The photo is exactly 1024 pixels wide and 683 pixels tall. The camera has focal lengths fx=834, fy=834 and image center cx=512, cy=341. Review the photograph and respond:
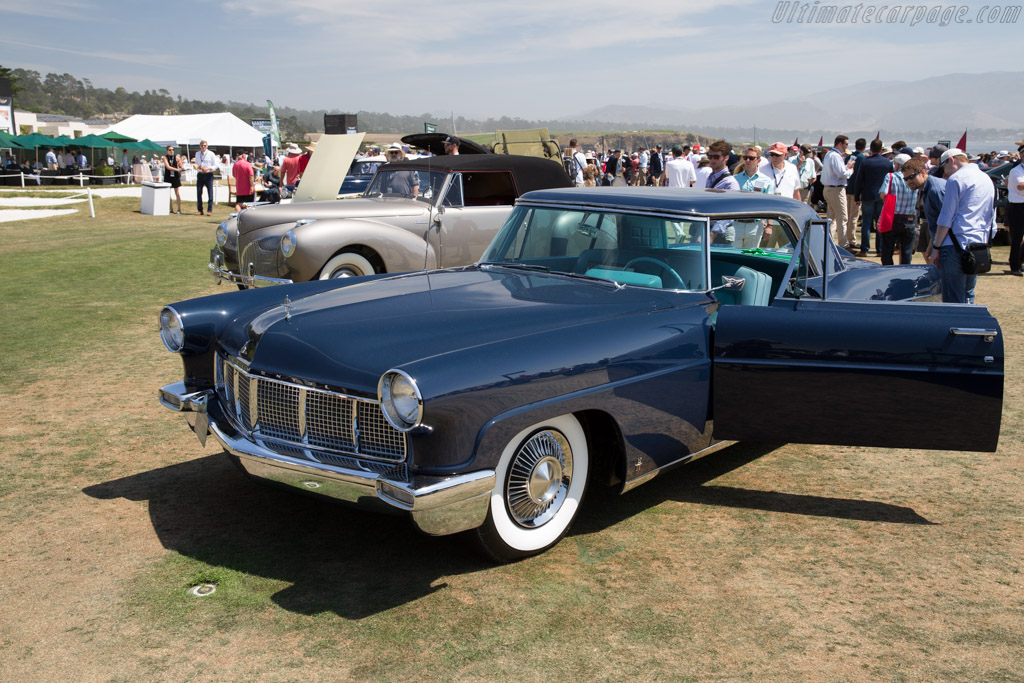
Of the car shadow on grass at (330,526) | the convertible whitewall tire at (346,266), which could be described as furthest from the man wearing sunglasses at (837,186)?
the car shadow on grass at (330,526)

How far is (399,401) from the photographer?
10.3 feet

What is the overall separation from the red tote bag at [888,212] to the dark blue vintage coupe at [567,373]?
6595 mm

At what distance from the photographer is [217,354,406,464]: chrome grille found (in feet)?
10.9

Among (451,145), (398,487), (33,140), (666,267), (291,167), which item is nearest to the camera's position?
(398,487)

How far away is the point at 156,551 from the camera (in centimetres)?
377

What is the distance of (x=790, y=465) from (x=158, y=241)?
13567 millimetres

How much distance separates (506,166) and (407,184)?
1210 millimetres

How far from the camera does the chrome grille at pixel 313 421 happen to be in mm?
3322

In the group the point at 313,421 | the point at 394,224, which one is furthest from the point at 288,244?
the point at 313,421

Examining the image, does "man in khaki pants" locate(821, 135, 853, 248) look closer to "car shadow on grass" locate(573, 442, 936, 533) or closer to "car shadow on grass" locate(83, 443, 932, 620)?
"car shadow on grass" locate(83, 443, 932, 620)

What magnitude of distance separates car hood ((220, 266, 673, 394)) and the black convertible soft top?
5378 millimetres

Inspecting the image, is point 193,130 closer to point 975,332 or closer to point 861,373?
point 861,373

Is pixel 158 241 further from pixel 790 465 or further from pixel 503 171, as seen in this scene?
pixel 790 465

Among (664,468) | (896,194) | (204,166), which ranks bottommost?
(664,468)
